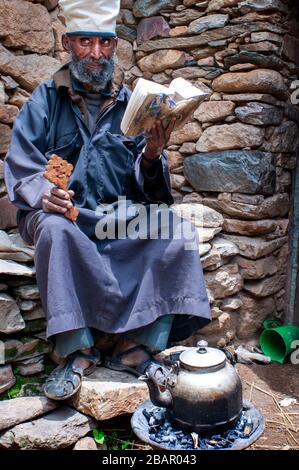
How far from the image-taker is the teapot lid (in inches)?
83.4

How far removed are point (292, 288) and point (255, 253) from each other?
23.4 inches

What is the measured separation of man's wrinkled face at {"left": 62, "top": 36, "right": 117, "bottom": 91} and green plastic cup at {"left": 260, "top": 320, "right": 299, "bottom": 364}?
6.45 feet

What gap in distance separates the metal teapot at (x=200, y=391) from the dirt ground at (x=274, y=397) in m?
0.59

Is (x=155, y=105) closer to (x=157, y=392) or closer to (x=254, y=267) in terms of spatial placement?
(x=157, y=392)

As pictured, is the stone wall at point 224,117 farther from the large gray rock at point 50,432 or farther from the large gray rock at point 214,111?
the large gray rock at point 50,432

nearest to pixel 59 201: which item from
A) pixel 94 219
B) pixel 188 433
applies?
pixel 94 219

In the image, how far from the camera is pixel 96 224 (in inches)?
105

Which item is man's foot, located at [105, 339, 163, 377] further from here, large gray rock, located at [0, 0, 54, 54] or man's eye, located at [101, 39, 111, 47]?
large gray rock, located at [0, 0, 54, 54]

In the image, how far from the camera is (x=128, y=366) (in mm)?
2637

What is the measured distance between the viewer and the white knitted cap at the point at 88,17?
2746 mm

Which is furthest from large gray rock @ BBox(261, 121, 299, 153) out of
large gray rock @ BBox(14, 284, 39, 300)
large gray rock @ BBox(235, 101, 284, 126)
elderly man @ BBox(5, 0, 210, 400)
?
large gray rock @ BBox(14, 284, 39, 300)

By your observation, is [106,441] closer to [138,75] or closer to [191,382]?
[191,382]

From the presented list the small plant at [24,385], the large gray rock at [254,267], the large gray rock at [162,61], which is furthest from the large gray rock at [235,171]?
the small plant at [24,385]

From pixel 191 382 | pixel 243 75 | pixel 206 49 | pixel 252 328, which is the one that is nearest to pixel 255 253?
pixel 252 328
